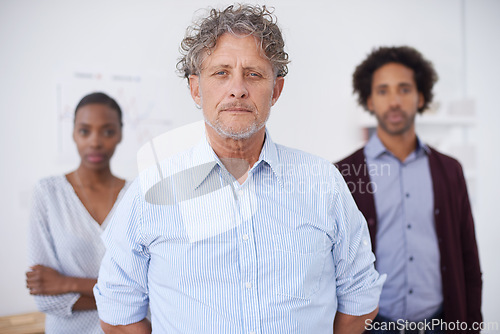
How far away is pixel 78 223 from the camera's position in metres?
1.76

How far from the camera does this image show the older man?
1.18 metres

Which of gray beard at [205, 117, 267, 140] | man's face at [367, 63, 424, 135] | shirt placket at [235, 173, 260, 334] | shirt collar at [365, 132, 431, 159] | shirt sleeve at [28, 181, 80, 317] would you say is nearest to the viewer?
shirt placket at [235, 173, 260, 334]

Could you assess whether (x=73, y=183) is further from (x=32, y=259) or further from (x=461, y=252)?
(x=461, y=252)

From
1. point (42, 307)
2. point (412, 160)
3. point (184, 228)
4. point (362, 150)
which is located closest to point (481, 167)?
point (412, 160)

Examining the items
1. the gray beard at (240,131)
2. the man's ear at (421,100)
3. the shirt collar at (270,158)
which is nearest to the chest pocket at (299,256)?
the shirt collar at (270,158)

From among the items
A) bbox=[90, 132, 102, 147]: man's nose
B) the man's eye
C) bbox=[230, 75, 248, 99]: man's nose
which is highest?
bbox=[230, 75, 248, 99]: man's nose

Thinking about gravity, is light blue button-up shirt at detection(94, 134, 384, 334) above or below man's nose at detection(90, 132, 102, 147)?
below

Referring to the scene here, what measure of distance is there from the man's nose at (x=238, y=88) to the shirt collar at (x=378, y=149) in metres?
1.11

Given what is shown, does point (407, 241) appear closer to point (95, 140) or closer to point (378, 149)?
point (378, 149)

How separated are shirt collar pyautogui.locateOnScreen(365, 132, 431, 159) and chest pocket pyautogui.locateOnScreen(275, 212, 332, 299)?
1.01 m

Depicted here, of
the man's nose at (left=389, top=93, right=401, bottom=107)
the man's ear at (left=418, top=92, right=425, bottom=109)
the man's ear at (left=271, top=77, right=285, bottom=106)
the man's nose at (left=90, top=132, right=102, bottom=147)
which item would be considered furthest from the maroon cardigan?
the man's nose at (left=90, top=132, right=102, bottom=147)

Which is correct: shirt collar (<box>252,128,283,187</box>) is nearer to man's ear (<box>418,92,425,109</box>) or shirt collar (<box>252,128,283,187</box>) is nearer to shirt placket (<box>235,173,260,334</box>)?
shirt placket (<box>235,173,260,334</box>)

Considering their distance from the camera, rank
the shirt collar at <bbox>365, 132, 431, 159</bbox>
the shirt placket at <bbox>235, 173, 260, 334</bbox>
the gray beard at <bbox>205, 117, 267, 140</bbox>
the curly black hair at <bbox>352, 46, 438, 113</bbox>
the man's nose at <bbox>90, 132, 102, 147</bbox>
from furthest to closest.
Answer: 1. the curly black hair at <bbox>352, 46, 438, 113</bbox>
2. the shirt collar at <bbox>365, 132, 431, 159</bbox>
3. the man's nose at <bbox>90, 132, 102, 147</bbox>
4. the gray beard at <bbox>205, 117, 267, 140</bbox>
5. the shirt placket at <bbox>235, 173, 260, 334</bbox>

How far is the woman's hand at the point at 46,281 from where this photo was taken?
166 cm
